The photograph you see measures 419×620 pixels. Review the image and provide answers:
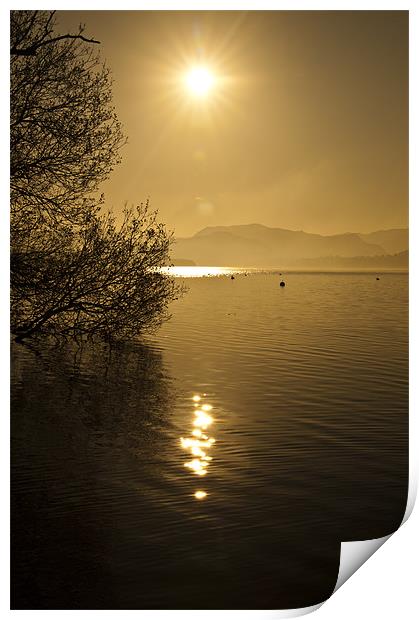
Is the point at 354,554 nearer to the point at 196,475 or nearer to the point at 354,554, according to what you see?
the point at 354,554

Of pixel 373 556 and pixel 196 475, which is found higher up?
pixel 196 475

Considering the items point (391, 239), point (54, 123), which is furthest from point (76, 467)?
point (391, 239)

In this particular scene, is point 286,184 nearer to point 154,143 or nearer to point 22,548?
point 154,143

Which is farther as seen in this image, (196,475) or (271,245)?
(271,245)

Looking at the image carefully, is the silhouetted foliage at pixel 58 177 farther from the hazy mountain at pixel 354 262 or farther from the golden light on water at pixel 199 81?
the hazy mountain at pixel 354 262

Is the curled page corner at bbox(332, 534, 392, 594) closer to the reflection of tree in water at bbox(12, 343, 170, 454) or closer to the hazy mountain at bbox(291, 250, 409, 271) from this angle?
the reflection of tree in water at bbox(12, 343, 170, 454)

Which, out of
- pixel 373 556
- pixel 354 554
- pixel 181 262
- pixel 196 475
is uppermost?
pixel 181 262

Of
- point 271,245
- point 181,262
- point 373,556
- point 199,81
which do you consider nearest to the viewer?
point 373,556
